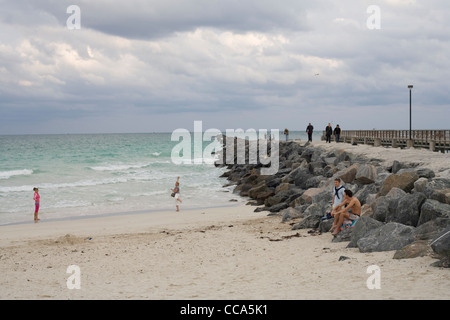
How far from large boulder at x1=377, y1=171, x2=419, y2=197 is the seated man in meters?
1.80

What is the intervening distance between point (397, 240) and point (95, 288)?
5.46 metres

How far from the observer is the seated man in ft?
33.8

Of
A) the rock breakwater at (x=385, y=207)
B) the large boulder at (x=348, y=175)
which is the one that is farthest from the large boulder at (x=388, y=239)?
the large boulder at (x=348, y=175)

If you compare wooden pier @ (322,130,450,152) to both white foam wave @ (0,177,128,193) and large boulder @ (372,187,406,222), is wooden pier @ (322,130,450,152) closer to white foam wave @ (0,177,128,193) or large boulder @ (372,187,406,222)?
large boulder @ (372,187,406,222)

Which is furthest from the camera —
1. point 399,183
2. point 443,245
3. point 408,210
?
point 399,183

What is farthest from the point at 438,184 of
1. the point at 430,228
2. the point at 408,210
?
the point at 430,228

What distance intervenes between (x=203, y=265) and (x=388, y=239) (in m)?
3.59

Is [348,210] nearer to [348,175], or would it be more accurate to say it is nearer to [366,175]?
[366,175]

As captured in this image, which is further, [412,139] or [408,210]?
[412,139]

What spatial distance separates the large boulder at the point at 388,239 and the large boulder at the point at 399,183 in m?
3.25

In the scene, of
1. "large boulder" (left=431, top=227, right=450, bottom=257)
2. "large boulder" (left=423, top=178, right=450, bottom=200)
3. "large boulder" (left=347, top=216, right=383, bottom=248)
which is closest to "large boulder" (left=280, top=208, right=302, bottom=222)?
"large boulder" (left=423, top=178, right=450, bottom=200)

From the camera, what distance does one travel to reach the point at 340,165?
21.2m

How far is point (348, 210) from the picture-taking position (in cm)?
1041
